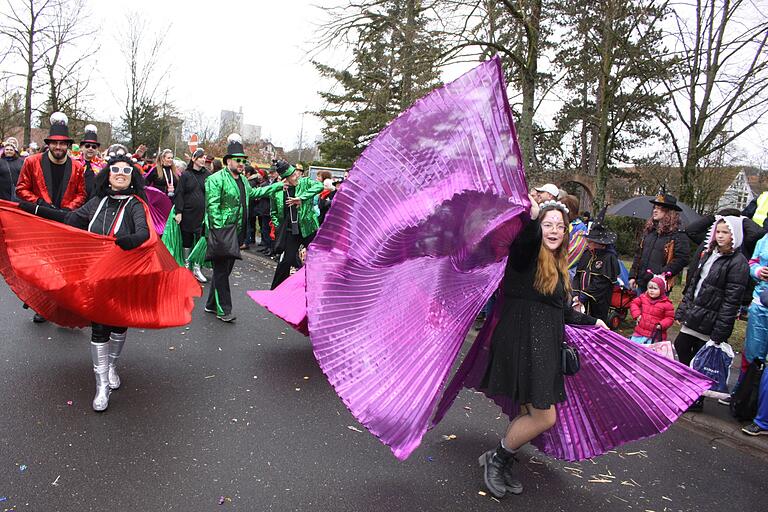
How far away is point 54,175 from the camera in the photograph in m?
6.46

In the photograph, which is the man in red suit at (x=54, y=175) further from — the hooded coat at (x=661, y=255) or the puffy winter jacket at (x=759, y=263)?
the puffy winter jacket at (x=759, y=263)

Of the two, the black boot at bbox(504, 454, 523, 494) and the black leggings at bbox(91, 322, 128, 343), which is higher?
the black leggings at bbox(91, 322, 128, 343)

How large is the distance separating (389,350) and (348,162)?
28.7m

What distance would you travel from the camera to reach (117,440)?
3.60m

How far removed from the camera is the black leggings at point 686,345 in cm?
511

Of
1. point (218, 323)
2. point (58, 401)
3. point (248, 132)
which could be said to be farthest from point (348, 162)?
point (248, 132)

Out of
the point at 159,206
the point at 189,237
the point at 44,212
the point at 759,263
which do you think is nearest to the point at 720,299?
the point at 759,263

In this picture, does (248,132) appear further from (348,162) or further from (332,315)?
(332,315)

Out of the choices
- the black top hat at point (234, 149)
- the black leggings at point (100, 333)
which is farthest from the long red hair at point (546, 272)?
the black top hat at point (234, 149)

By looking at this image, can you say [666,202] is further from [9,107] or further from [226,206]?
[9,107]

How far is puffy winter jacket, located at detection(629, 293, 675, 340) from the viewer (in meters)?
5.44

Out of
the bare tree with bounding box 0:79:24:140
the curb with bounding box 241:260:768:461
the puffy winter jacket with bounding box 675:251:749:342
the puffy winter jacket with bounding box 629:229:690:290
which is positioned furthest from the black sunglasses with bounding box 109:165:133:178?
the bare tree with bounding box 0:79:24:140

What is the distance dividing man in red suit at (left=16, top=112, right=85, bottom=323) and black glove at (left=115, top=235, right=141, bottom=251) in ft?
9.81

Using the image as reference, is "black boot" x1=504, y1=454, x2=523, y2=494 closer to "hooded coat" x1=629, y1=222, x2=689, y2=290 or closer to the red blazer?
"hooded coat" x1=629, y1=222, x2=689, y2=290
